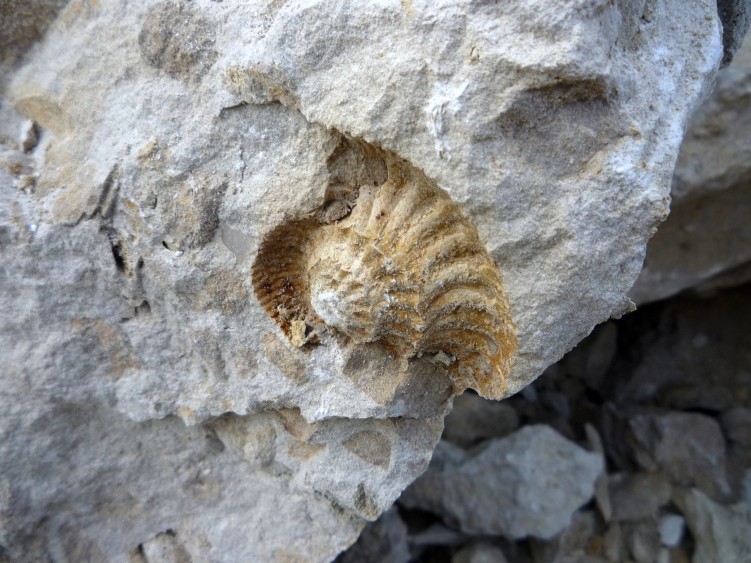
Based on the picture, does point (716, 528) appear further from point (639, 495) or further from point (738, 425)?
point (738, 425)

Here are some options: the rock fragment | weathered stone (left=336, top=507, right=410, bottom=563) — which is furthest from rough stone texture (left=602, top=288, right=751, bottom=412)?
weathered stone (left=336, top=507, right=410, bottom=563)

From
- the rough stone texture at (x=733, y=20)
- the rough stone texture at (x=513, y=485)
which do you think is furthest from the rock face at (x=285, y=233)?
the rough stone texture at (x=513, y=485)

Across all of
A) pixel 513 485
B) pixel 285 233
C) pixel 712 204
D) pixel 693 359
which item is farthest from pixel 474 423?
pixel 285 233

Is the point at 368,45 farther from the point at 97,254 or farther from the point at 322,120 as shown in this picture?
the point at 97,254

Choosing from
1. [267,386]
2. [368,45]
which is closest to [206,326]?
[267,386]

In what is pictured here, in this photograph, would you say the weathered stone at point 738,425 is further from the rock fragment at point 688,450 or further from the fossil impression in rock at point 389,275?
the fossil impression in rock at point 389,275

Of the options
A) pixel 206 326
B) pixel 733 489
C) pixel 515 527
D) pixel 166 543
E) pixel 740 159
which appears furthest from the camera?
pixel 733 489
